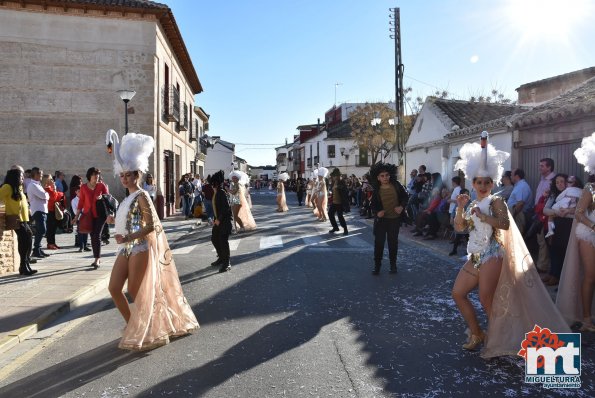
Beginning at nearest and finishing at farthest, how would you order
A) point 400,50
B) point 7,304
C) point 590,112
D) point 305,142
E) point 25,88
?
point 7,304, point 590,112, point 25,88, point 400,50, point 305,142

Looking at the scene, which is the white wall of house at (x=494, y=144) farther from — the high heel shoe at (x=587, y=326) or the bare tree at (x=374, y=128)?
the bare tree at (x=374, y=128)

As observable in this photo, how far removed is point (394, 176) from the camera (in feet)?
27.0

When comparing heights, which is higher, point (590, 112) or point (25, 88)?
point (25, 88)

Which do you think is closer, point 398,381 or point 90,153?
point 398,381

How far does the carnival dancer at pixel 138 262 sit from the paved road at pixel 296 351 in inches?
7.9

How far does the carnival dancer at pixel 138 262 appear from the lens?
4.43 metres

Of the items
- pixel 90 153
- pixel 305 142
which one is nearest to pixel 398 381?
pixel 90 153

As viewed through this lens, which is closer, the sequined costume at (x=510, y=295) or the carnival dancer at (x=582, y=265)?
the sequined costume at (x=510, y=295)

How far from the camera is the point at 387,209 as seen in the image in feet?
26.5

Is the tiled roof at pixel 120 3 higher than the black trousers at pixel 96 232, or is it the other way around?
the tiled roof at pixel 120 3

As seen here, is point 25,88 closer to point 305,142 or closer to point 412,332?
point 412,332

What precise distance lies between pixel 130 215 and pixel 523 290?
358 centimetres

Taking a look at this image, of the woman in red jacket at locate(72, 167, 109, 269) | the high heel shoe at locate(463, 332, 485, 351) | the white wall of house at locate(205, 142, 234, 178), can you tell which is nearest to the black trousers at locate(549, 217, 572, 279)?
the high heel shoe at locate(463, 332, 485, 351)

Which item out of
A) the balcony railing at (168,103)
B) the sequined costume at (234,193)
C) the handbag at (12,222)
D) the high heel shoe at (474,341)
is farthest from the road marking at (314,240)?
the balcony railing at (168,103)
